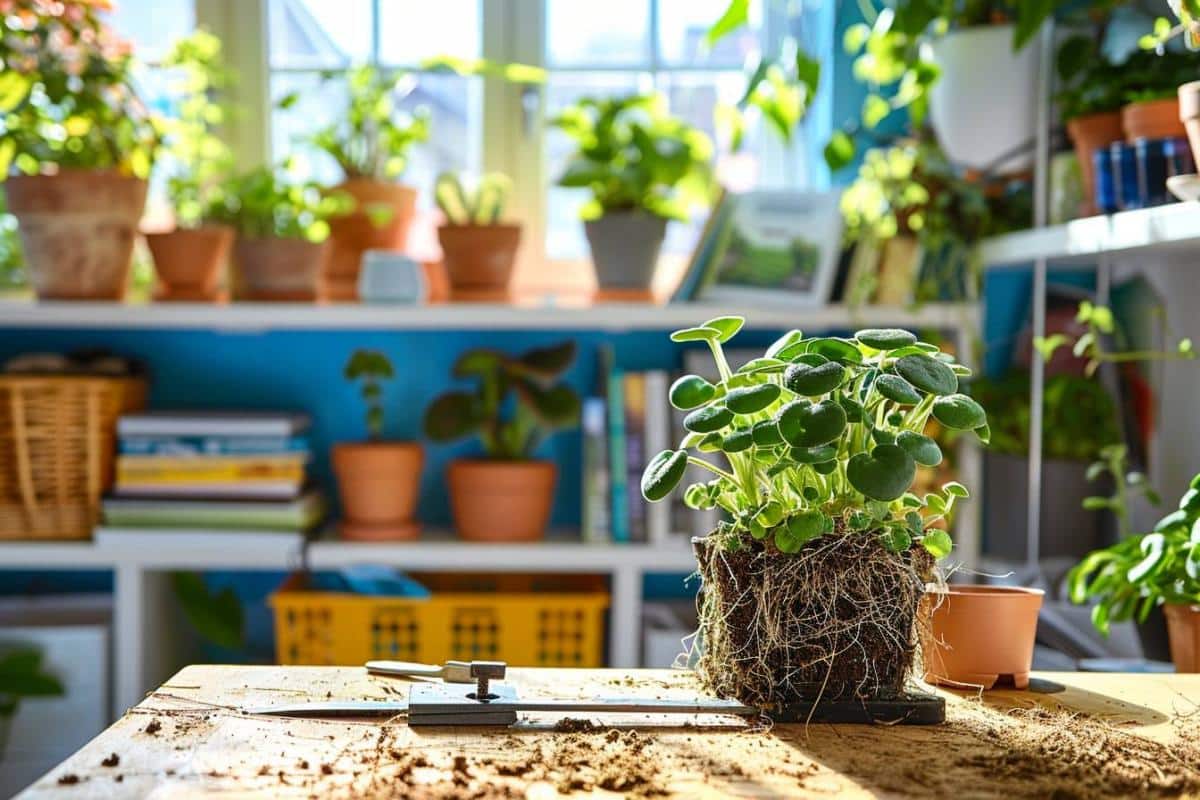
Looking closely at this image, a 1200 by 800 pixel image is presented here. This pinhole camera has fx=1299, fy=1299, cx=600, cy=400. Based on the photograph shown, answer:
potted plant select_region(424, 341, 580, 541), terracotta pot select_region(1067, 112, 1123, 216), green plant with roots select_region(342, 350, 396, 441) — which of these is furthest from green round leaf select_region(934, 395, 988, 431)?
green plant with roots select_region(342, 350, 396, 441)

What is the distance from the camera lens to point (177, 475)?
88.9 inches

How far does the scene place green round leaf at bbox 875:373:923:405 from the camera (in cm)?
96

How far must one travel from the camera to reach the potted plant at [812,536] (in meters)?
1.01

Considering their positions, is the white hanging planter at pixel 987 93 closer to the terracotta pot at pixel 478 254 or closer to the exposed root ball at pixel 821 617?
the terracotta pot at pixel 478 254

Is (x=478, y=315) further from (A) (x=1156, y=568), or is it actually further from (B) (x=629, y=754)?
(B) (x=629, y=754)

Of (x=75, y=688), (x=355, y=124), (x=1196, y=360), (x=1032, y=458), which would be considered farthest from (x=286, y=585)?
(x=1196, y=360)

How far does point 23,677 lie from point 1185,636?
5.80ft

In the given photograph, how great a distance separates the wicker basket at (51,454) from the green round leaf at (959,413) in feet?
5.50

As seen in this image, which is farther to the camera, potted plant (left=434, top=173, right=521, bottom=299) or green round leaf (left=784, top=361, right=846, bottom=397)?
potted plant (left=434, top=173, right=521, bottom=299)

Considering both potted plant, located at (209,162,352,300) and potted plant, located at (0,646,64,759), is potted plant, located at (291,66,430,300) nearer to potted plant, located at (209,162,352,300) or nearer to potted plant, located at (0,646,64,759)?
potted plant, located at (209,162,352,300)

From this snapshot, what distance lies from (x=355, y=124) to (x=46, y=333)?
0.76 m

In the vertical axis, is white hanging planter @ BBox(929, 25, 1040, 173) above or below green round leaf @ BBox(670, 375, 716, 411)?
above

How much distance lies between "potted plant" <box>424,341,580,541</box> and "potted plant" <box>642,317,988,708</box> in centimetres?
118

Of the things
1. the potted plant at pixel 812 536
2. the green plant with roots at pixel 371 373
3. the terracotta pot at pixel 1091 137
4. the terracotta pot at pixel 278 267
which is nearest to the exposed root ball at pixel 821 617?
the potted plant at pixel 812 536
